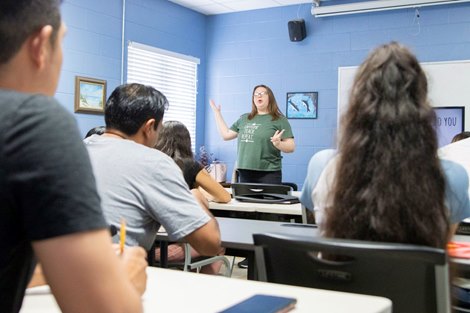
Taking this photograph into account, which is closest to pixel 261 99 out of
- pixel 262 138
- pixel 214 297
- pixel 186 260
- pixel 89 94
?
pixel 262 138

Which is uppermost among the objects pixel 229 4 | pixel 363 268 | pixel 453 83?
pixel 229 4

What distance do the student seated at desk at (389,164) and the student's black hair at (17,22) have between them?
0.84m

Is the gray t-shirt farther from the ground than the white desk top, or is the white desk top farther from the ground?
the gray t-shirt

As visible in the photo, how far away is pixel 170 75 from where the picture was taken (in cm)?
666

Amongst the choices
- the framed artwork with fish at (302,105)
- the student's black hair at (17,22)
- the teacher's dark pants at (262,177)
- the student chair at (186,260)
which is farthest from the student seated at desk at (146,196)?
the framed artwork with fish at (302,105)

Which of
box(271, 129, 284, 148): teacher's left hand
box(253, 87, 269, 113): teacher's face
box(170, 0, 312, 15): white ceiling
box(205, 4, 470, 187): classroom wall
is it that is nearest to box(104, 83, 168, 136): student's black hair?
box(271, 129, 284, 148): teacher's left hand

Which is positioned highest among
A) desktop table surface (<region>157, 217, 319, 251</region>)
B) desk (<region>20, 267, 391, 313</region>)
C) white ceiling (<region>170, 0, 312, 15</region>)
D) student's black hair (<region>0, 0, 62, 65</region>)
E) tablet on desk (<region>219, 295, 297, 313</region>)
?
white ceiling (<region>170, 0, 312, 15</region>)

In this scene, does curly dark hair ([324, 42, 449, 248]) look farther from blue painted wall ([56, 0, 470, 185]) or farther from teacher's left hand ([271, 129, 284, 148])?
blue painted wall ([56, 0, 470, 185])

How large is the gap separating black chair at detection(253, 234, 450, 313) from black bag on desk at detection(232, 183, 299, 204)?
2.08 meters

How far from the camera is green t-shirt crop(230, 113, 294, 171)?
523cm

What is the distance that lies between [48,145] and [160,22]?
607cm

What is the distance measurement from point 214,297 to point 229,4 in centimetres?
598

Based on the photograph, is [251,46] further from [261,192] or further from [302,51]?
[261,192]

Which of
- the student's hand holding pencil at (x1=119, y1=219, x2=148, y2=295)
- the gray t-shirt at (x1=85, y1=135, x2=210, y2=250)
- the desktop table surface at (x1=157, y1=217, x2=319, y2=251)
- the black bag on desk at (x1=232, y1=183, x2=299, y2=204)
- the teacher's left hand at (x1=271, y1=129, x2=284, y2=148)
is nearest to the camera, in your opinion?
the student's hand holding pencil at (x1=119, y1=219, x2=148, y2=295)
